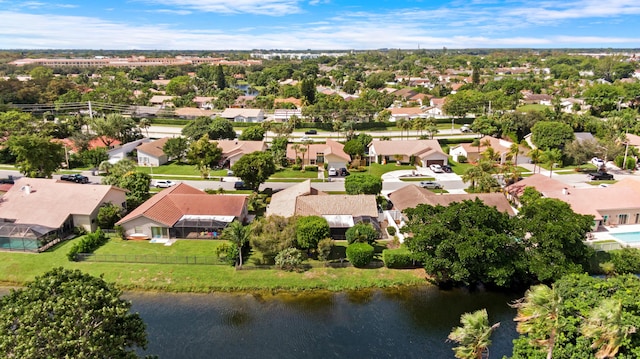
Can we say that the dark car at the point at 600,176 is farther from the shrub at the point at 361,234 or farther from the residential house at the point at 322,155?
the shrub at the point at 361,234

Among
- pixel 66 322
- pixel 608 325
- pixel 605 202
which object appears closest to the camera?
pixel 608 325

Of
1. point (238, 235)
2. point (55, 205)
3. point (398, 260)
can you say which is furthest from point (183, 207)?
point (398, 260)

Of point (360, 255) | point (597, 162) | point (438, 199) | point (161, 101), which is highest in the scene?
point (161, 101)

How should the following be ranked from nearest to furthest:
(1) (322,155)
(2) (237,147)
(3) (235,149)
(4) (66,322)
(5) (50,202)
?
(4) (66,322) → (5) (50,202) → (1) (322,155) → (3) (235,149) → (2) (237,147)

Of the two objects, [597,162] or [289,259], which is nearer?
[289,259]

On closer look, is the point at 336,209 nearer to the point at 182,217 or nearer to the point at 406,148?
the point at 182,217

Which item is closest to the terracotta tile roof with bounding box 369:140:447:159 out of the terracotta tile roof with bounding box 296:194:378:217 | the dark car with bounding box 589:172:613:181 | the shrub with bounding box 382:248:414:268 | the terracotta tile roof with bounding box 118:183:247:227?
the dark car with bounding box 589:172:613:181

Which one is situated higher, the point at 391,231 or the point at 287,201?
the point at 287,201

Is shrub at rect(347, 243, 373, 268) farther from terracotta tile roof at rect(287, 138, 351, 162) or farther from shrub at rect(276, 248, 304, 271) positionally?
terracotta tile roof at rect(287, 138, 351, 162)
